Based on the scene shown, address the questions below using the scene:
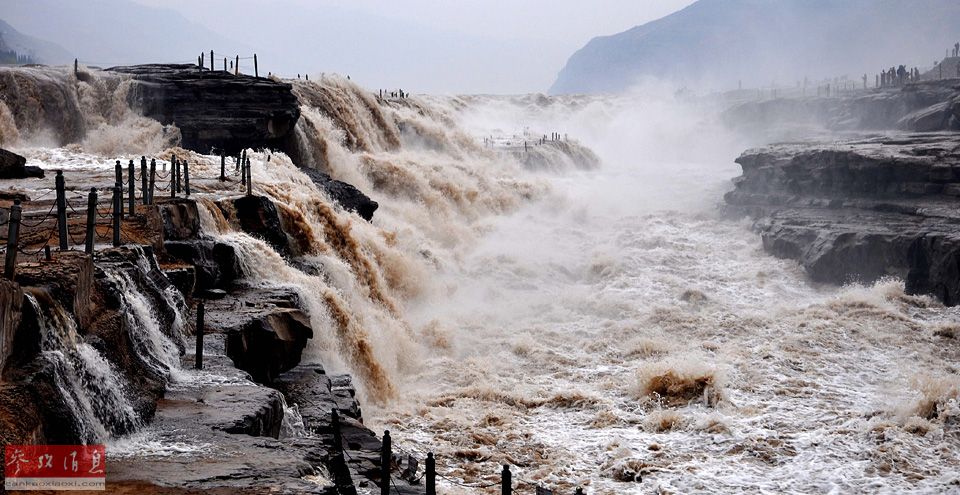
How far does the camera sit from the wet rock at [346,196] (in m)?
21.8

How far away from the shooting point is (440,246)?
25.9 m

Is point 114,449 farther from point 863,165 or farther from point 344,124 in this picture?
point 863,165

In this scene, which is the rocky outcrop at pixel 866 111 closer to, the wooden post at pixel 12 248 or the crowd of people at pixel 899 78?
the crowd of people at pixel 899 78

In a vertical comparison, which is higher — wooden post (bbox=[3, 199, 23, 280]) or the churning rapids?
wooden post (bbox=[3, 199, 23, 280])

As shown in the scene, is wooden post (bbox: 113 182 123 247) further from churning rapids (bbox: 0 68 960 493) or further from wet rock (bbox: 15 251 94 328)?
churning rapids (bbox: 0 68 960 493)

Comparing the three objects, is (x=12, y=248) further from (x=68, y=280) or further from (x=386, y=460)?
(x=386, y=460)

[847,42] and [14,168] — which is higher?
[847,42]

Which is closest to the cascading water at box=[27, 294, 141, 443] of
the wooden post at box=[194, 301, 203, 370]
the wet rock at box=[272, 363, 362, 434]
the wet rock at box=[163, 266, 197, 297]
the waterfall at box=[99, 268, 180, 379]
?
the waterfall at box=[99, 268, 180, 379]

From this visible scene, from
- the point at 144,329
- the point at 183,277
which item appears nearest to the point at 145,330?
the point at 144,329

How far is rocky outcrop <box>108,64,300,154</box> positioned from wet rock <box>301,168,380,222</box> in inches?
118

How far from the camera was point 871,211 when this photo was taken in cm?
2805

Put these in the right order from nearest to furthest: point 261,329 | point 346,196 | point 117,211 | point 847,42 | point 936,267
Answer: point 117,211 → point 261,329 → point 346,196 → point 936,267 → point 847,42

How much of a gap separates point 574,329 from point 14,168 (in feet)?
42.7

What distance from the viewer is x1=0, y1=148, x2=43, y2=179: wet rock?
16.7m
